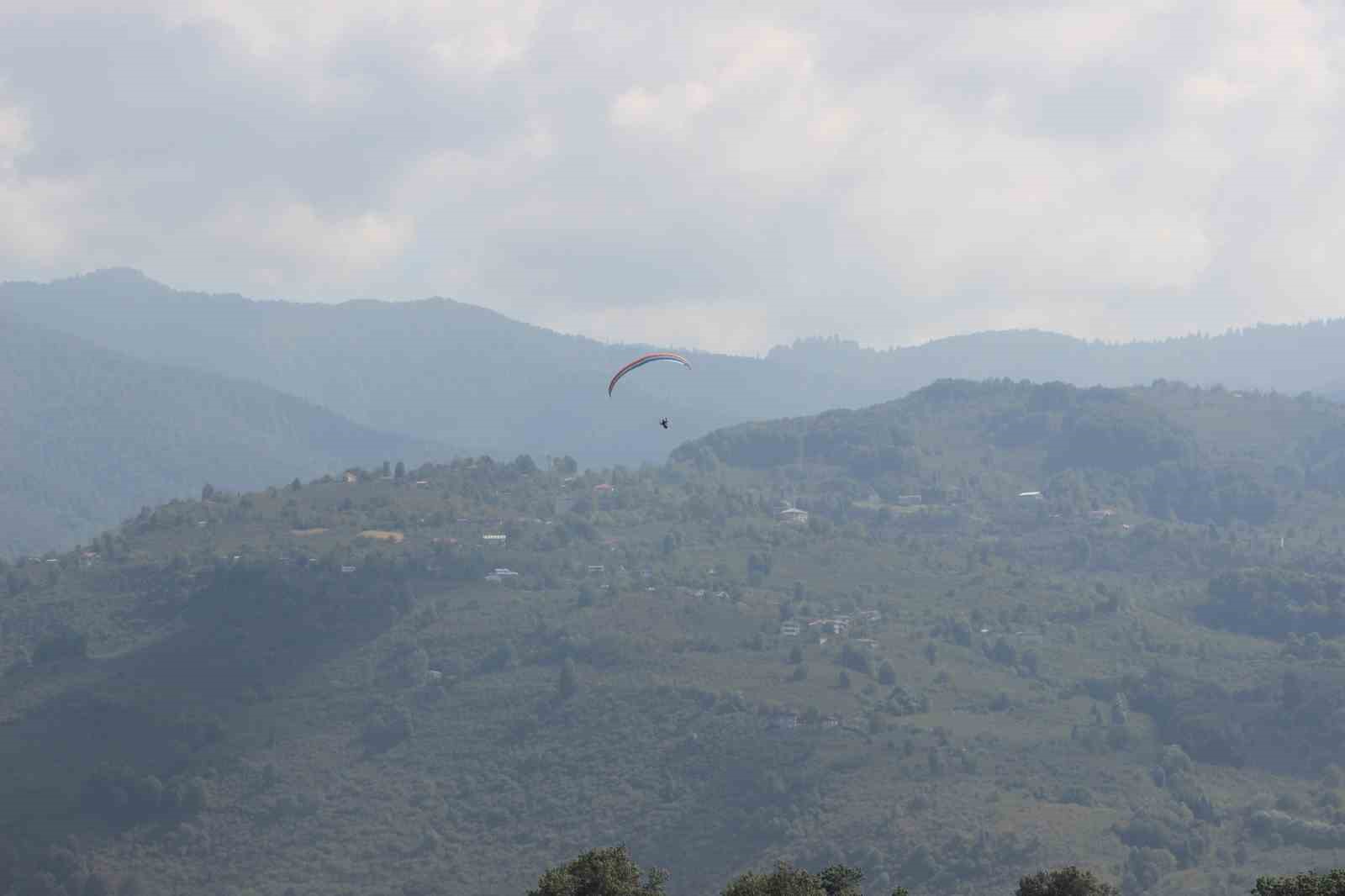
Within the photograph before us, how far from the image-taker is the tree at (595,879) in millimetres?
71500

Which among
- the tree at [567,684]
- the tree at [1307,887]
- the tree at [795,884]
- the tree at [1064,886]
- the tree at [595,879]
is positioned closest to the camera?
the tree at [1307,887]

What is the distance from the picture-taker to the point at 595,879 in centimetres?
7219

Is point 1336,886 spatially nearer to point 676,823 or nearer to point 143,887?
point 676,823

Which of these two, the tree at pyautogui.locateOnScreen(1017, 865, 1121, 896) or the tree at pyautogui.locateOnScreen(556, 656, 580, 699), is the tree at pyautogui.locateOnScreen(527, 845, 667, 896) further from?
the tree at pyautogui.locateOnScreen(556, 656, 580, 699)

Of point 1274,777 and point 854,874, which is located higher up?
point 854,874

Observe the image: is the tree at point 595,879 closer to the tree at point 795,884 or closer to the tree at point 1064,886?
the tree at point 795,884

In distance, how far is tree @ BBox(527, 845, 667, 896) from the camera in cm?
7150

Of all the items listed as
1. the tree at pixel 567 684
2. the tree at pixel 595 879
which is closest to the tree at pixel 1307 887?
the tree at pixel 595 879

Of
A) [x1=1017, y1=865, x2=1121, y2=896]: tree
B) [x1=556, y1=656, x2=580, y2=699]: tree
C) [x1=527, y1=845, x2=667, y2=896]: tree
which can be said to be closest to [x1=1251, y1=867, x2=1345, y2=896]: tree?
[x1=1017, y1=865, x2=1121, y2=896]: tree

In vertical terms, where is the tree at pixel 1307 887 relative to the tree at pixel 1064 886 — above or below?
above

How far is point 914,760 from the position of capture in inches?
6845

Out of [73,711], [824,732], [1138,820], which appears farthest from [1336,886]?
[73,711]

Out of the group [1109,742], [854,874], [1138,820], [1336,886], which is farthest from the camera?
[1109,742]

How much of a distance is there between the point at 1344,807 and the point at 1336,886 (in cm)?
11143
